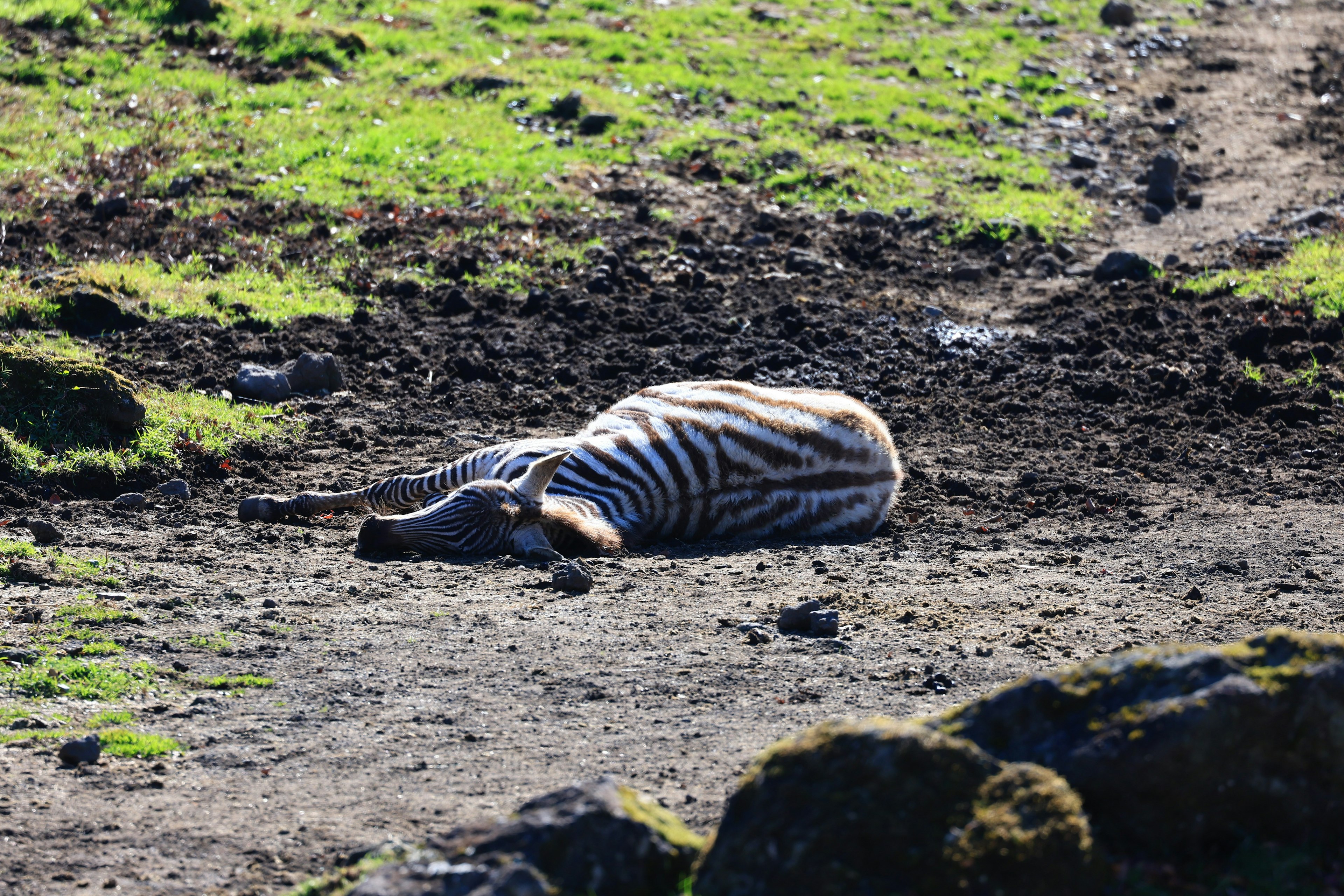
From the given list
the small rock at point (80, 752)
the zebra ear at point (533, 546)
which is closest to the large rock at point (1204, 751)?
the small rock at point (80, 752)

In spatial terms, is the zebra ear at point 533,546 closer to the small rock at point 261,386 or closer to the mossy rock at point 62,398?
the mossy rock at point 62,398

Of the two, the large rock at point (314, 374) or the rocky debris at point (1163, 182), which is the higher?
the rocky debris at point (1163, 182)

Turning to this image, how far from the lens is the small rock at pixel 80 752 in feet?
14.0

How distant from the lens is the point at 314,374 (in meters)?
8.99

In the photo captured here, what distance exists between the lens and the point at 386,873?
2.80 m

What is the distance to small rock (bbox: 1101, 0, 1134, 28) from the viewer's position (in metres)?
20.5

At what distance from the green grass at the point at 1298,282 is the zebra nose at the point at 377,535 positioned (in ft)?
24.8

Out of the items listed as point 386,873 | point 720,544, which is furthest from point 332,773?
point 720,544

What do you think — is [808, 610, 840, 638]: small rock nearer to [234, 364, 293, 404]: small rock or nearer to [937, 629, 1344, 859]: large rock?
[937, 629, 1344, 859]: large rock

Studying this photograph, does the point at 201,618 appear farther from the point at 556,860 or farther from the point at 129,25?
the point at 129,25

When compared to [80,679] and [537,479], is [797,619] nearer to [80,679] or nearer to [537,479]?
[537,479]

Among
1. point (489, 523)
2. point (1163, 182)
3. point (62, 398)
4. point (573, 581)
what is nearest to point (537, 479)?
point (489, 523)

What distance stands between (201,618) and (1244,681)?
171 inches

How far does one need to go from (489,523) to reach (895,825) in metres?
4.35
